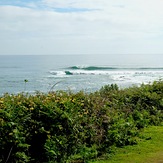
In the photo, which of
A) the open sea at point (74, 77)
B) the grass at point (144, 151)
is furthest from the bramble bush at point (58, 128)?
the open sea at point (74, 77)

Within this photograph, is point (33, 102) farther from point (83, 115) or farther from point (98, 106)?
point (98, 106)

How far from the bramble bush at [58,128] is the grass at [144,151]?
0.23 metres

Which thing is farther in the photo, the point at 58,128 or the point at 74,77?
the point at 74,77

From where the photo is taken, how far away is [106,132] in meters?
6.64

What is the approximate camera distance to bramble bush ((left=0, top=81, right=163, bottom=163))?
200 inches

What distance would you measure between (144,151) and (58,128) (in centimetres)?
200

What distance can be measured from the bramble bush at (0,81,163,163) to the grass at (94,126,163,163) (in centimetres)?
23

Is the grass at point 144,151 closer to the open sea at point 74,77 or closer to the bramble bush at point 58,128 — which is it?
the bramble bush at point 58,128

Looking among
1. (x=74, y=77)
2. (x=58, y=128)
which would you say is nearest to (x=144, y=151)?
(x=58, y=128)

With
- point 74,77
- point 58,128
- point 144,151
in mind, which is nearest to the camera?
point 58,128

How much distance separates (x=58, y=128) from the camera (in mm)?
5453

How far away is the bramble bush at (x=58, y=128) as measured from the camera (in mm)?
5082

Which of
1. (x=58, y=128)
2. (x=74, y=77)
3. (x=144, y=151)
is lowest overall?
(x=144, y=151)

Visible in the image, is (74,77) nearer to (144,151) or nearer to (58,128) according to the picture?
(144,151)
